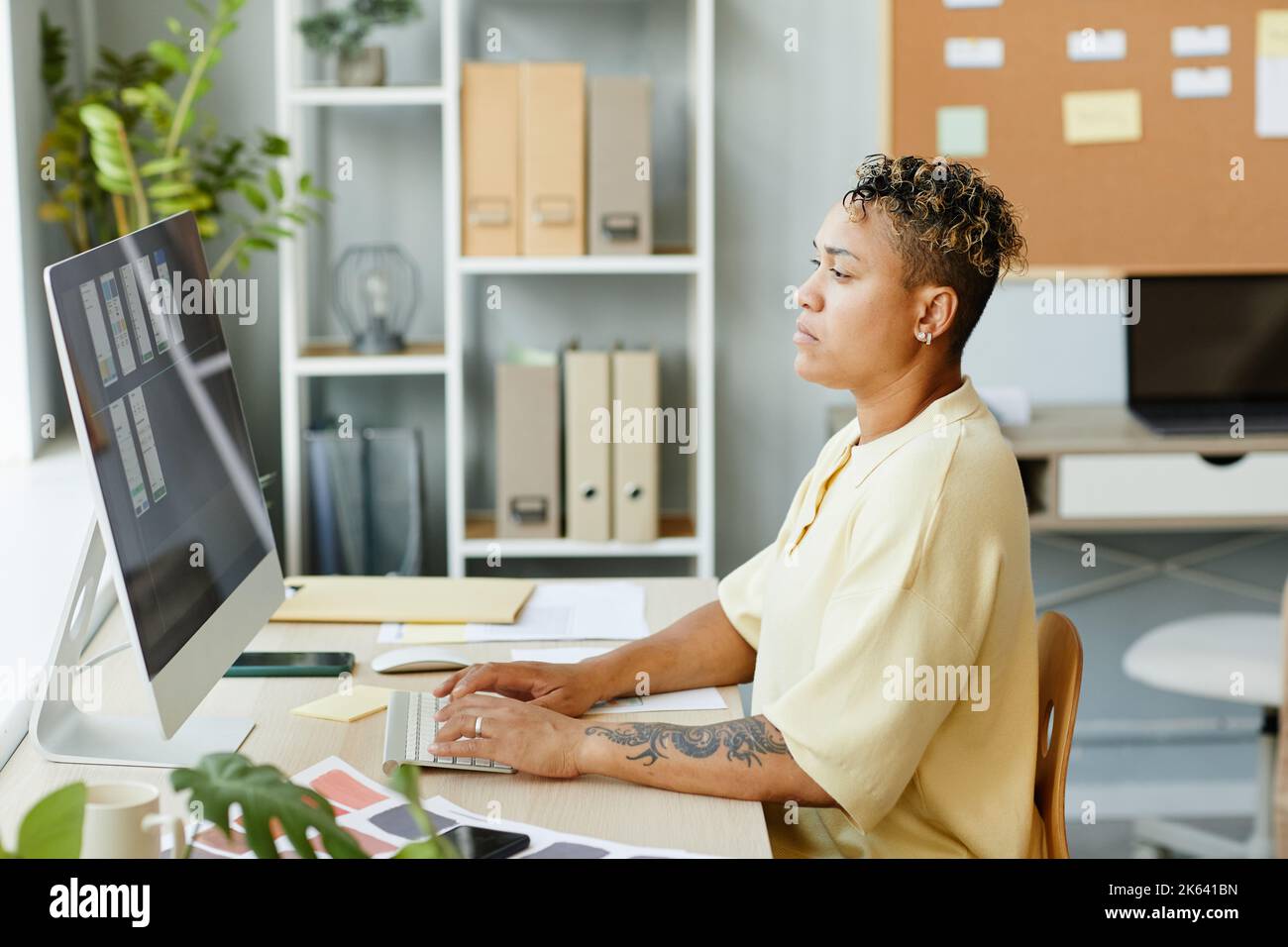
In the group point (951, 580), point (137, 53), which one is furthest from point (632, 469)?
point (951, 580)

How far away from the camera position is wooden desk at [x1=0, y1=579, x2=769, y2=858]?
1145 millimetres

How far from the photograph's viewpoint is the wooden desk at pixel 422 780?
1.14 meters

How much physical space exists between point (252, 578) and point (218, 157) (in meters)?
1.75

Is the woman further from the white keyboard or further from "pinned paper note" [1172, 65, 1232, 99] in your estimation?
"pinned paper note" [1172, 65, 1232, 99]

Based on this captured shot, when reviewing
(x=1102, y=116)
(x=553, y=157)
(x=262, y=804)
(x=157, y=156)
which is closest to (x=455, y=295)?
(x=553, y=157)

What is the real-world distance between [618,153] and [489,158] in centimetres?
27

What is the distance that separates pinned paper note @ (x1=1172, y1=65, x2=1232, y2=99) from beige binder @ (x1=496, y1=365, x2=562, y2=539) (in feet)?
5.29

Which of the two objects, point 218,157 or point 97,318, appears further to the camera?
point 218,157

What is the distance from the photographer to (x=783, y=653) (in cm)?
143

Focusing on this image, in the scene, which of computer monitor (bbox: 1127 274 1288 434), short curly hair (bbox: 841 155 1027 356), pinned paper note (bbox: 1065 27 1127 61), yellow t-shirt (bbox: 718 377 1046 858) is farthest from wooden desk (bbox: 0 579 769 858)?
pinned paper note (bbox: 1065 27 1127 61)

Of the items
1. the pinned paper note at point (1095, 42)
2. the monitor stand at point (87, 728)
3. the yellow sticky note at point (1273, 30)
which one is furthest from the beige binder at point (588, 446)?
the yellow sticky note at point (1273, 30)

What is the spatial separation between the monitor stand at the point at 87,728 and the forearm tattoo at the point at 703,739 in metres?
0.38
